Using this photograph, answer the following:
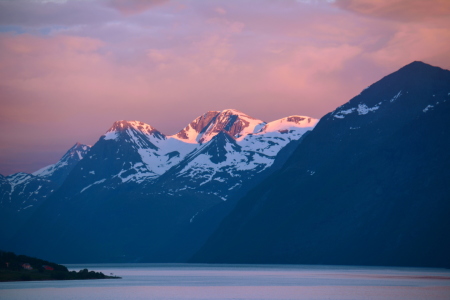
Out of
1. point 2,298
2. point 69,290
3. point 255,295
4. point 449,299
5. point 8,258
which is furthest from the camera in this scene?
point 8,258

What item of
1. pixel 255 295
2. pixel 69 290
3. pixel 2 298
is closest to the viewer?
pixel 2 298

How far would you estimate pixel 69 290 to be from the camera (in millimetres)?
145625

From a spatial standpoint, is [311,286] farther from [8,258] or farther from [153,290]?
[8,258]

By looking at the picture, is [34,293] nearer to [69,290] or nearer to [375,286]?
[69,290]

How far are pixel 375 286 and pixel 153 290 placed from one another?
41975 millimetres

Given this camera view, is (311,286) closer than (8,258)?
Yes

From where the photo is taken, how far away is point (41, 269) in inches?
7534

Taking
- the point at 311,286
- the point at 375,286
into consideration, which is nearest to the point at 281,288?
the point at 311,286

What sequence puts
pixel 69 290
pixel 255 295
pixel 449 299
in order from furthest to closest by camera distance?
pixel 69 290, pixel 255 295, pixel 449 299

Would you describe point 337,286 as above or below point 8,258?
below

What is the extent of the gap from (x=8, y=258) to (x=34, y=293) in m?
56.3

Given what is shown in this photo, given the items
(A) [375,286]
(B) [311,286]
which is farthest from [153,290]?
(A) [375,286]

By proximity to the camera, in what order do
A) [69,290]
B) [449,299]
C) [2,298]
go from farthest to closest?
[69,290]
[2,298]
[449,299]

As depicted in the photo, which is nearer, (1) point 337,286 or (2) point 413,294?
(2) point 413,294
